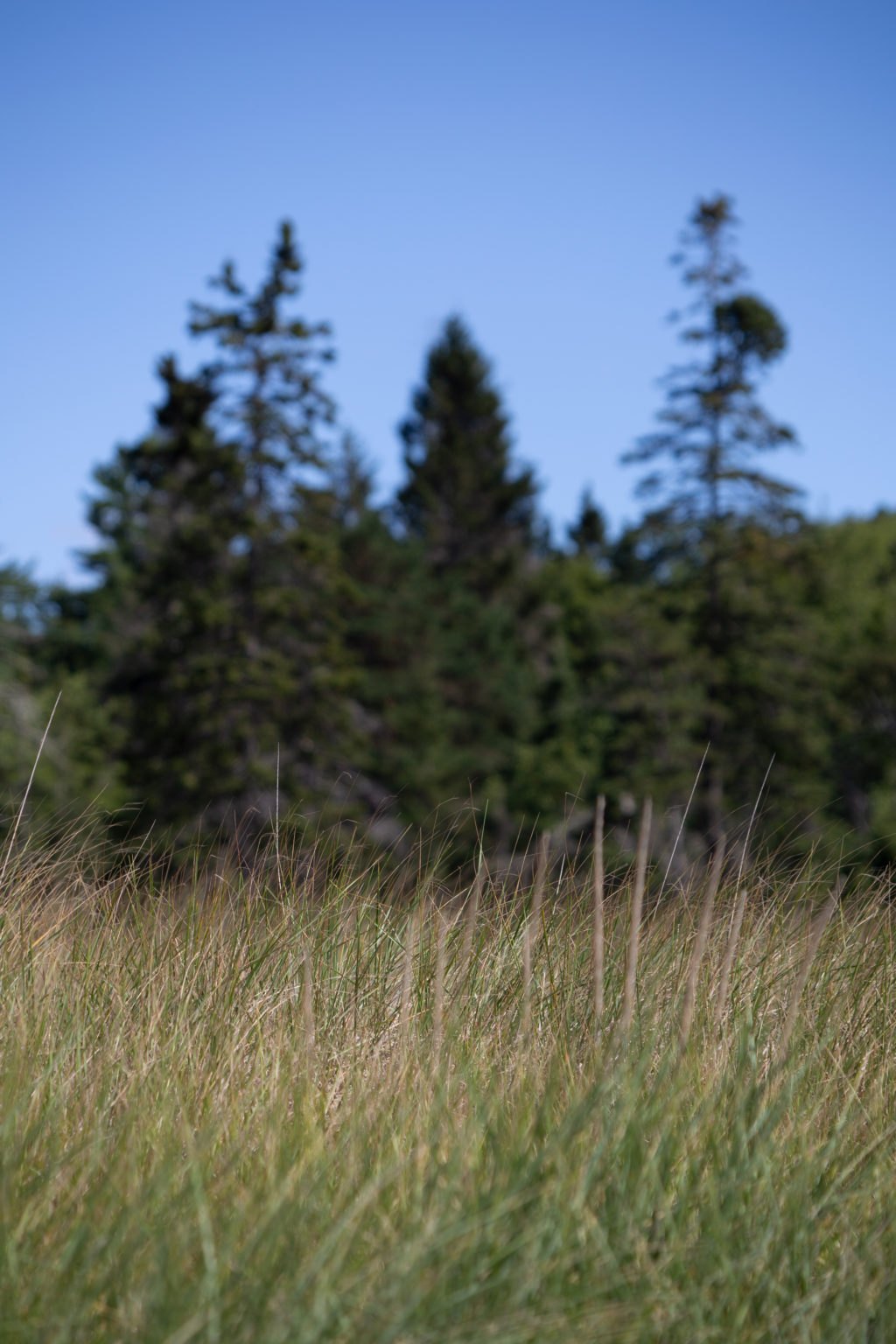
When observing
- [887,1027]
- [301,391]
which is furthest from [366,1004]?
[301,391]

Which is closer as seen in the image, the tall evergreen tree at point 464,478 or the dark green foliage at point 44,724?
the dark green foliage at point 44,724

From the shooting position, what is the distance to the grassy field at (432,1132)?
185 cm

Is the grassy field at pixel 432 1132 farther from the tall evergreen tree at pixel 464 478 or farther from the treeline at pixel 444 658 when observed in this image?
the tall evergreen tree at pixel 464 478

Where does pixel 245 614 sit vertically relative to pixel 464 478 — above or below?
below

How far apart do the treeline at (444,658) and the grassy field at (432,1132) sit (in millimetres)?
14478

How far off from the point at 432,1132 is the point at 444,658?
32.6 meters

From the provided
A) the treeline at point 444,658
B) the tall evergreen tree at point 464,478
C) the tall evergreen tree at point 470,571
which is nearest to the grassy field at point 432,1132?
the treeline at point 444,658

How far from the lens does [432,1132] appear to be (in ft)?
7.55

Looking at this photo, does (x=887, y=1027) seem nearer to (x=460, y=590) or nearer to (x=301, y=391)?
(x=301, y=391)

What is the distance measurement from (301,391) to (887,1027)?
74.1ft

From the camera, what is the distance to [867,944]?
3.57 metres

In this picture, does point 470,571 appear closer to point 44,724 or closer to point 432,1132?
point 44,724

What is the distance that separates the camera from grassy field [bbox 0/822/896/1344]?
1849 mm

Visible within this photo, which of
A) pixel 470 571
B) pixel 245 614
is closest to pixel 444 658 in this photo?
pixel 470 571
